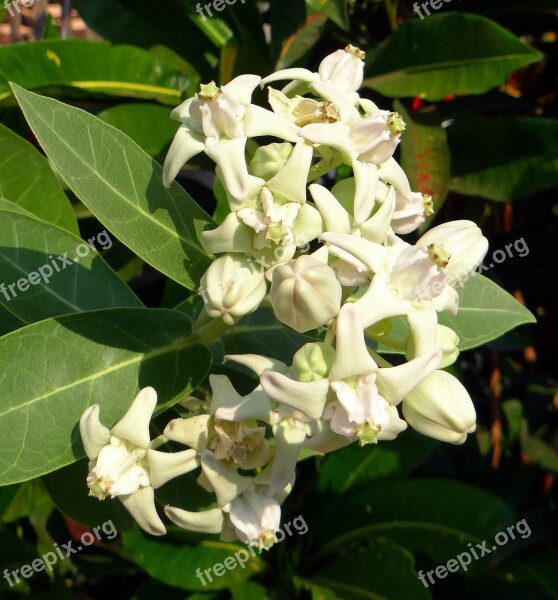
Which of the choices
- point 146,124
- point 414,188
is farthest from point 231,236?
point 146,124

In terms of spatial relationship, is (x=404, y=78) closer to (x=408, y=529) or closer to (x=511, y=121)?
(x=511, y=121)

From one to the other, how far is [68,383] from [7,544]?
4.33ft

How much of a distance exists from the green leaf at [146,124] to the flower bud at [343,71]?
79cm

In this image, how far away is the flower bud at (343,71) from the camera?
128 cm

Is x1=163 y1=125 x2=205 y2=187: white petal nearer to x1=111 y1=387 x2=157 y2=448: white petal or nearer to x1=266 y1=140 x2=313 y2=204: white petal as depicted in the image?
x1=266 y1=140 x2=313 y2=204: white petal

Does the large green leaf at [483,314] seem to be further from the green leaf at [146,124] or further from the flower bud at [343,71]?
the green leaf at [146,124]

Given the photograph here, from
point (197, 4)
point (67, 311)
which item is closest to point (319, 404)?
point (67, 311)

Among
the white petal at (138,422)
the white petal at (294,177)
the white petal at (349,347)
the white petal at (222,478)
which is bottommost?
the white petal at (222,478)

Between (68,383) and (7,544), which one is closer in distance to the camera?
(68,383)

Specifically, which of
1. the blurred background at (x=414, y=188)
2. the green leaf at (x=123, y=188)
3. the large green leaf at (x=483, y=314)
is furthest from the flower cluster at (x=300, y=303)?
the blurred background at (x=414, y=188)

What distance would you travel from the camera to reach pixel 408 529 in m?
2.26

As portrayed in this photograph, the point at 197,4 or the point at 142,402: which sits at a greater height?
the point at 197,4

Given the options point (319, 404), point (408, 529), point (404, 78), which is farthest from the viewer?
point (408, 529)

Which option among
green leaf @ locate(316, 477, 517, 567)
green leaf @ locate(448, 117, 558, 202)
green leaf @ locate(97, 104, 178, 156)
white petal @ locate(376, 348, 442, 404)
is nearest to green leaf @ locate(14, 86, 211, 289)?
white petal @ locate(376, 348, 442, 404)
